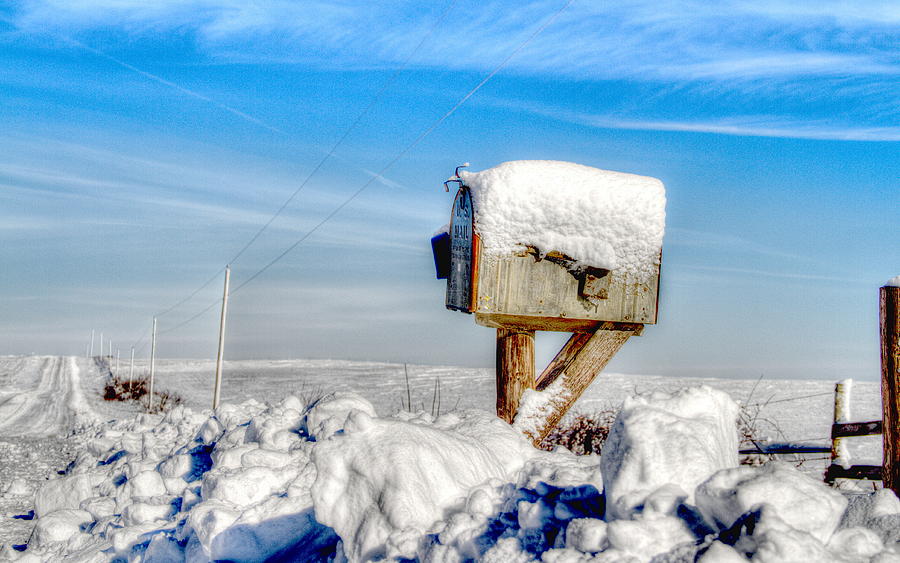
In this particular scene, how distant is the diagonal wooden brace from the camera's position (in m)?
6.37

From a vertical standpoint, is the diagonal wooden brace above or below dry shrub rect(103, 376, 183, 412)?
above

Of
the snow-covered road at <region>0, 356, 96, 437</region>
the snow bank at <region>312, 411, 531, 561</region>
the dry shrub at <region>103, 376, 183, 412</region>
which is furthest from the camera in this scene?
the dry shrub at <region>103, 376, 183, 412</region>

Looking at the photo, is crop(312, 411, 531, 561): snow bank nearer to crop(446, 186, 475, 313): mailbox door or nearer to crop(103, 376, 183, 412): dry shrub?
crop(446, 186, 475, 313): mailbox door

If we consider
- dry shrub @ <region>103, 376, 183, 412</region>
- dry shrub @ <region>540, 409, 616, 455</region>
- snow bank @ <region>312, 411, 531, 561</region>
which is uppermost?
snow bank @ <region>312, 411, 531, 561</region>

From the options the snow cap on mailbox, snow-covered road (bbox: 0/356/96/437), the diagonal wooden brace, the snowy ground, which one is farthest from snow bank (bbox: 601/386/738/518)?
snow-covered road (bbox: 0/356/96/437)

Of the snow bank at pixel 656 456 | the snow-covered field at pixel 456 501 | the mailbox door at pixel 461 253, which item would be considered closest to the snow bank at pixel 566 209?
the mailbox door at pixel 461 253

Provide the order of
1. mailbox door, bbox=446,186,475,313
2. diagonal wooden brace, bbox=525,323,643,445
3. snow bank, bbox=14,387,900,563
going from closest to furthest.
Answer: snow bank, bbox=14,387,900,563
mailbox door, bbox=446,186,475,313
diagonal wooden brace, bbox=525,323,643,445

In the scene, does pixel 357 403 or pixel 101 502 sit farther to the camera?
pixel 101 502

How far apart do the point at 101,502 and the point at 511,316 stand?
3.69 m

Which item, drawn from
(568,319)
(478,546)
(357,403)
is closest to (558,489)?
(478,546)

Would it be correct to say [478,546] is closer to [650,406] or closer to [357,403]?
[650,406]

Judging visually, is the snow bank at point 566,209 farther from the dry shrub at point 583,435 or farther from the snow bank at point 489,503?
the dry shrub at point 583,435

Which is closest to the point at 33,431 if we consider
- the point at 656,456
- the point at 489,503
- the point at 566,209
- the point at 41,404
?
the point at 41,404

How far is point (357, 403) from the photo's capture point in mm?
5082
